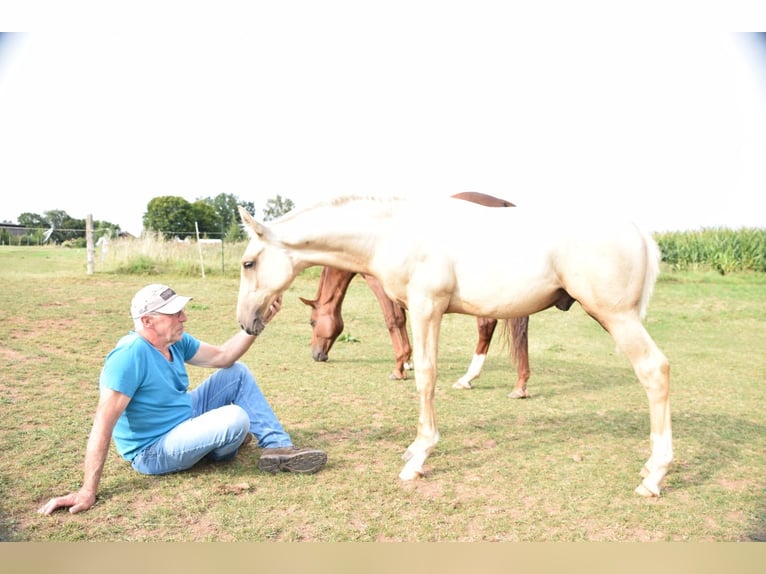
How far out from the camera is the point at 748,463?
4.10 meters

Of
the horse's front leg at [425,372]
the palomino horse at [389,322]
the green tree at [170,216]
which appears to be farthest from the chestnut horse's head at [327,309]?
the green tree at [170,216]

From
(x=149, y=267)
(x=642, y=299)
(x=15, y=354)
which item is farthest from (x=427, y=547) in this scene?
(x=149, y=267)

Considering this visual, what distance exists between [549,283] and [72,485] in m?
3.41

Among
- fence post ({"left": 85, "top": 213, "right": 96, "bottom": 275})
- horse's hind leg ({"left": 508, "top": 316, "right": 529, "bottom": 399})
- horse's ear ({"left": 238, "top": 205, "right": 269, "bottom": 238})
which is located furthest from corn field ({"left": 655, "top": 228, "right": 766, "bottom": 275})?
fence post ({"left": 85, "top": 213, "right": 96, "bottom": 275})

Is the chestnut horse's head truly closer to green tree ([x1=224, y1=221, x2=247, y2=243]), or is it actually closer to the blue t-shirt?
green tree ([x1=224, y1=221, x2=247, y2=243])

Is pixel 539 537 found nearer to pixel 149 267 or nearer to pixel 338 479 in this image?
pixel 338 479

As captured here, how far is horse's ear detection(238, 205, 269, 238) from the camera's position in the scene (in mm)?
3642

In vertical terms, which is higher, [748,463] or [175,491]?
[175,491]

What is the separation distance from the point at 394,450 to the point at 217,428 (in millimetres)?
1476

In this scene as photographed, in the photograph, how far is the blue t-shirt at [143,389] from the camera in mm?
3025

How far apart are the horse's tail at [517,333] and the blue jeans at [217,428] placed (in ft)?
10.4

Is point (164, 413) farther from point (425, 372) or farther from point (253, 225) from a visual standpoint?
point (425, 372)

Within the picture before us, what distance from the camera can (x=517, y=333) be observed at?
234 inches

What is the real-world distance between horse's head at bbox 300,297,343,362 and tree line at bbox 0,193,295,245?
299 centimetres
